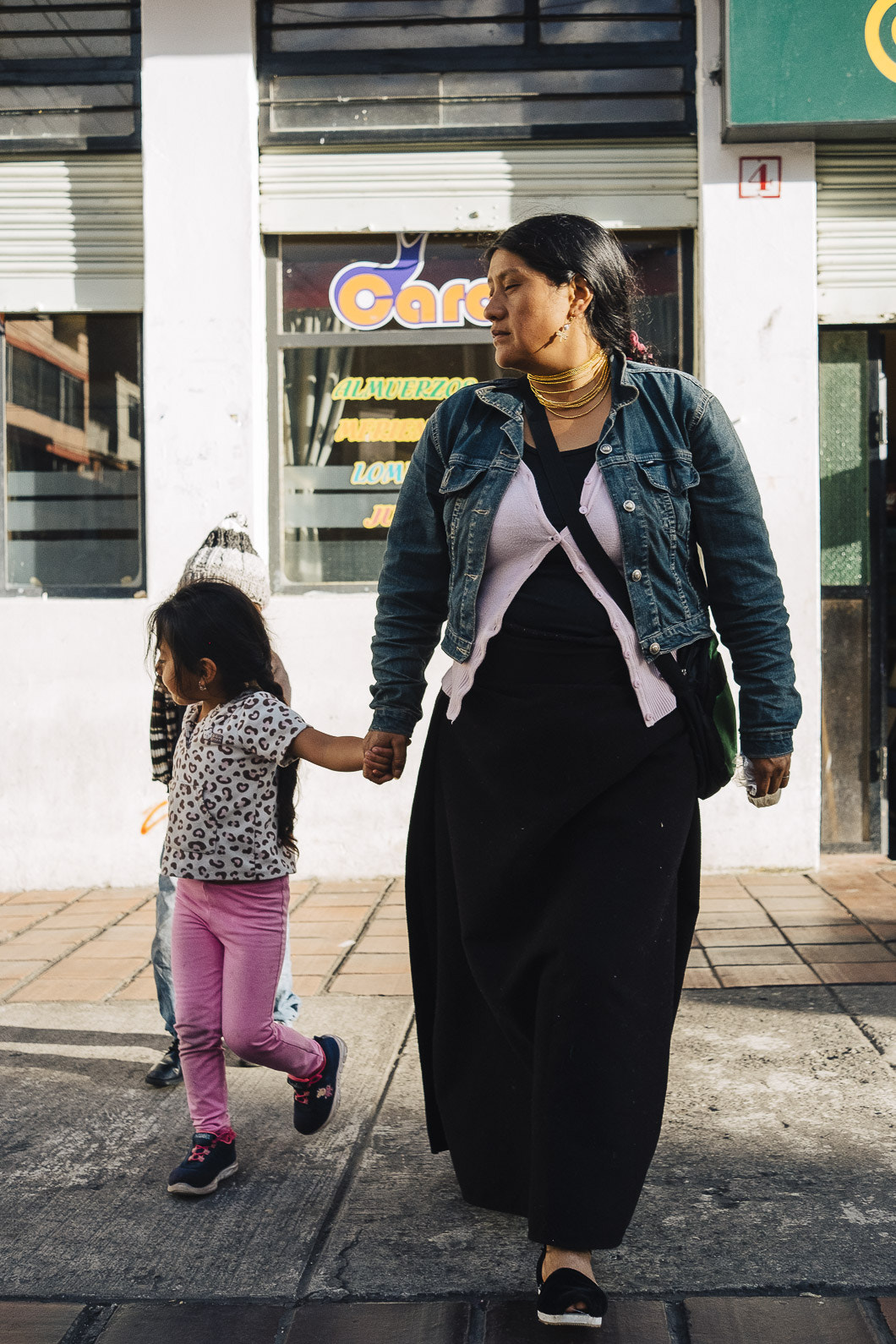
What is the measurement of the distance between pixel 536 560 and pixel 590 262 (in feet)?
2.05

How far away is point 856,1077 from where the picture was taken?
343cm

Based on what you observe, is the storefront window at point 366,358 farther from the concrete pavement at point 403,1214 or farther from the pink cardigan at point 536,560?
the pink cardigan at point 536,560

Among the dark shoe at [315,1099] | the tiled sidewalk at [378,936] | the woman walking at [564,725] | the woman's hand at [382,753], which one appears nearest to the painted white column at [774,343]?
the tiled sidewalk at [378,936]

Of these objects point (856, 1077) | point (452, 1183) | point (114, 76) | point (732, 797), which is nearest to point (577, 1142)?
point (452, 1183)

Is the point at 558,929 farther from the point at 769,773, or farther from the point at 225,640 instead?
the point at 225,640

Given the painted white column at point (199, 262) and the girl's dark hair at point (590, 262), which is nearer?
the girl's dark hair at point (590, 262)

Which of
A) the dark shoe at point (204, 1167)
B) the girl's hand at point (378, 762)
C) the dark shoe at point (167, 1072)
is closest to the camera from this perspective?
the girl's hand at point (378, 762)

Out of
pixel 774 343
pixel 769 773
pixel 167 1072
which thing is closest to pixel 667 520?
pixel 769 773

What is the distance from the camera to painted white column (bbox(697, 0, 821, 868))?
19.2 ft

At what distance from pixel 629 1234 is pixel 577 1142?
0.44m

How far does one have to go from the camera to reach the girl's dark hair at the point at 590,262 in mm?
2586

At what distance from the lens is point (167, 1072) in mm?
3590

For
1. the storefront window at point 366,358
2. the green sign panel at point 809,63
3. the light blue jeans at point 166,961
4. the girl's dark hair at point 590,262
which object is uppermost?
the green sign panel at point 809,63

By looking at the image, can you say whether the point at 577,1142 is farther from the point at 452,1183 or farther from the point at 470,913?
the point at 452,1183
